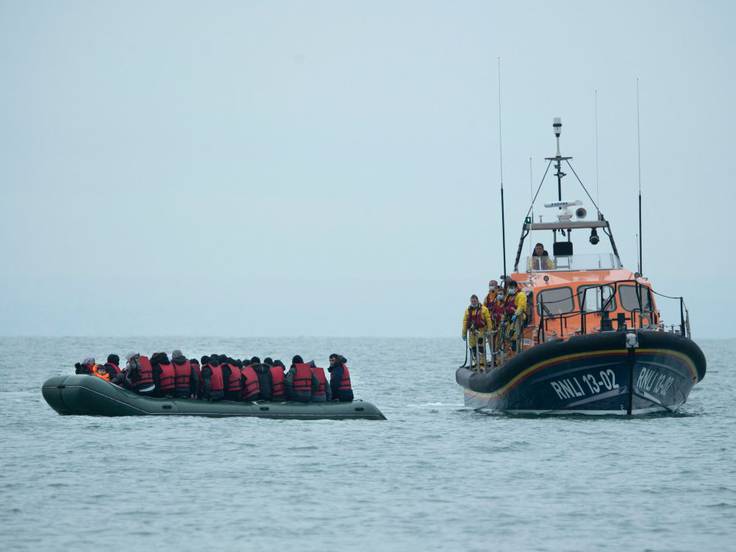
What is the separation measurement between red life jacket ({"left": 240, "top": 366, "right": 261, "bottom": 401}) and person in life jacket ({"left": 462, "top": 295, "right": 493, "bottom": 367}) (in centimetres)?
505

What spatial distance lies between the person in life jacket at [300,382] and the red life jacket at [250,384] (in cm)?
64

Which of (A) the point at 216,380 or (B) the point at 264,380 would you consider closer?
(A) the point at 216,380

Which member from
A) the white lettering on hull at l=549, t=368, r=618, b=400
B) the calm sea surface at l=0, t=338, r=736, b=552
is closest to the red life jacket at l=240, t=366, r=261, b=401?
the calm sea surface at l=0, t=338, r=736, b=552

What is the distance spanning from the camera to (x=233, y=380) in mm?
28047

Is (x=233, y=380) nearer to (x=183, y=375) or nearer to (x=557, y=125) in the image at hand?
(x=183, y=375)

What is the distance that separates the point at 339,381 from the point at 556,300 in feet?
16.4

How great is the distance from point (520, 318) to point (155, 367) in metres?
7.63

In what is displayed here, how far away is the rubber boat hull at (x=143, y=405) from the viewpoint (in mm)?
27516

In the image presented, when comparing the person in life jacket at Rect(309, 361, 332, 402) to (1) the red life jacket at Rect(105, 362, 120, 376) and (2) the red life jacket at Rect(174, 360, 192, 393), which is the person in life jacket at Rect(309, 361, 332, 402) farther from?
(1) the red life jacket at Rect(105, 362, 120, 376)

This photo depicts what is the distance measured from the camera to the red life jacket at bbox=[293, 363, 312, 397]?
28000 millimetres

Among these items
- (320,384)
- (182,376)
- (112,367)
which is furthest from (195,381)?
(320,384)

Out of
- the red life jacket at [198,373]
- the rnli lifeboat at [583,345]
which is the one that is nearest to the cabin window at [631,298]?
the rnli lifeboat at [583,345]

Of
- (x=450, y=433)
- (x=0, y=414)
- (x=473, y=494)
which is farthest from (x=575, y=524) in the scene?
(x=0, y=414)

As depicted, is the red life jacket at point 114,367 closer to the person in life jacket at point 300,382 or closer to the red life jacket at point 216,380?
the red life jacket at point 216,380
